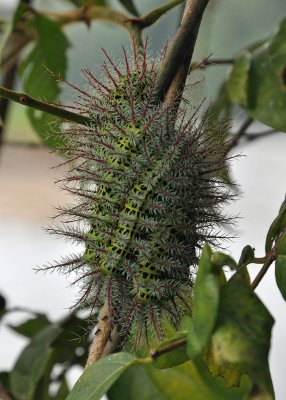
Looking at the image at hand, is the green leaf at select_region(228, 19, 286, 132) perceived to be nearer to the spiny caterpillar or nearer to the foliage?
the foliage

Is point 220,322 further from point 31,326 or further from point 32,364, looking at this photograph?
point 31,326

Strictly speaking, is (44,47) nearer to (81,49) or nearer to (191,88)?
(191,88)

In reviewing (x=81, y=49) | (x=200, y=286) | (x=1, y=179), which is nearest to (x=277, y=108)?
(x=200, y=286)

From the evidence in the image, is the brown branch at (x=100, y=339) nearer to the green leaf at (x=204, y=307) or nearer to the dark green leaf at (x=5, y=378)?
the green leaf at (x=204, y=307)

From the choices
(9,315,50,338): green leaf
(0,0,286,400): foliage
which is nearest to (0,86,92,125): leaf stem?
(0,0,286,400): foliage

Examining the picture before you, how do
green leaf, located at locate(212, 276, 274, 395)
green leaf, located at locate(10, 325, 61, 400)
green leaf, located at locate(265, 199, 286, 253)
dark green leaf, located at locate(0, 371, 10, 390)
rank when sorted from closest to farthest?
green leaf, located at locate(212, 276, 274, 395), green leaf, located at locate(265, 199, 286, 253), green leaf, located at locate(10, 325, 61, 400), dark green leaf, located at locate(0, 371, 10, 390)

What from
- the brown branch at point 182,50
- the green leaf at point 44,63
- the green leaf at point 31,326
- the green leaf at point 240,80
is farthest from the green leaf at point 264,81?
the green leaf at point 31,326
